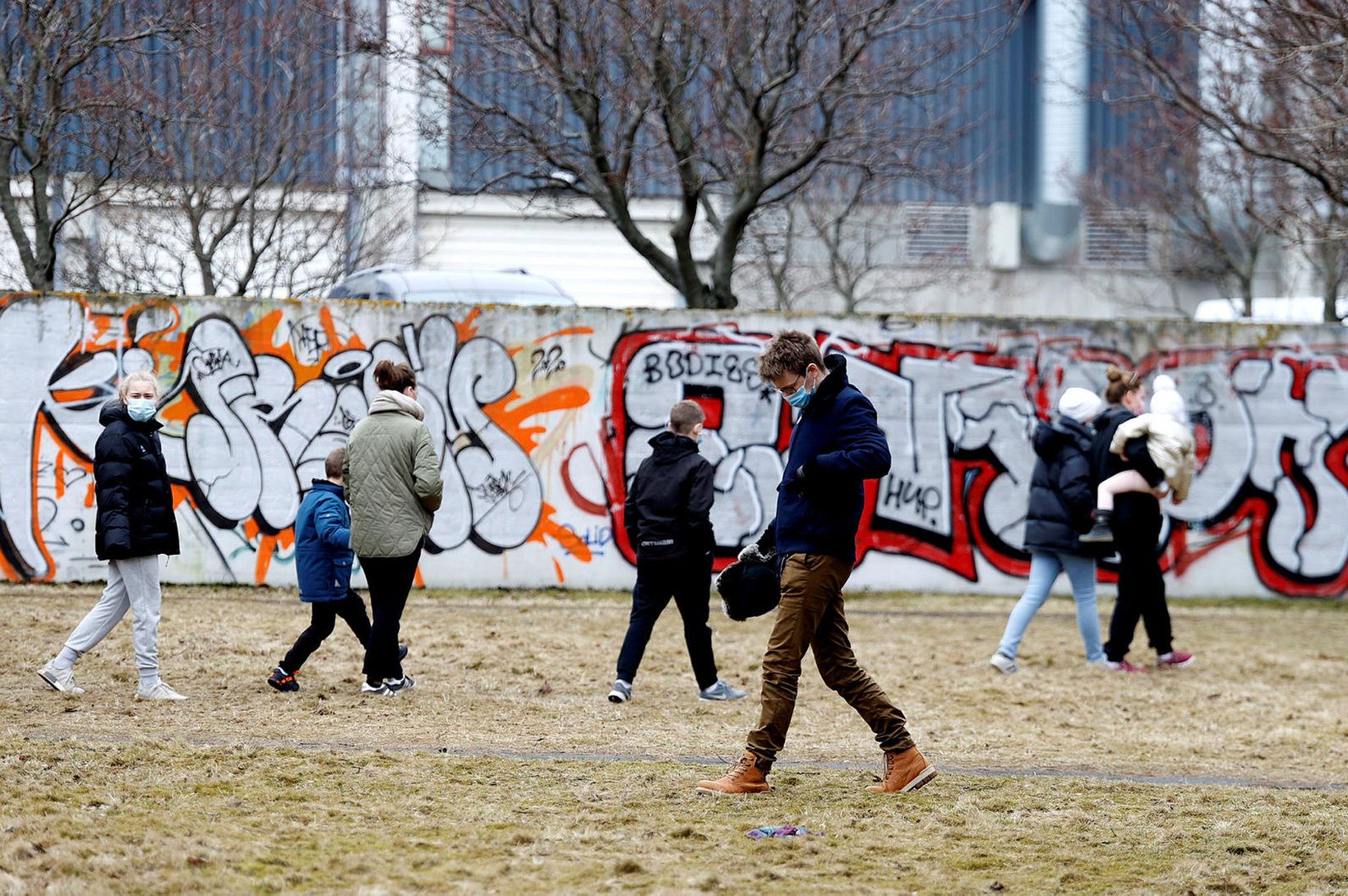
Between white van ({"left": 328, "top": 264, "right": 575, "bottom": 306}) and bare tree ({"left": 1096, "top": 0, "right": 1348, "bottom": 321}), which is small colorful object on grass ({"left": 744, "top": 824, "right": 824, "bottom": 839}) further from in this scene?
white van ({"left": 328, "top": 264, "right": 575, "bottom": 306})

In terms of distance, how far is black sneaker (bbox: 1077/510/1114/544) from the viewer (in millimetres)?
10281

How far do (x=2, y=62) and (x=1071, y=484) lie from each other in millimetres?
8445

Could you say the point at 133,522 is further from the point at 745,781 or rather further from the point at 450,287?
the point at 450,287

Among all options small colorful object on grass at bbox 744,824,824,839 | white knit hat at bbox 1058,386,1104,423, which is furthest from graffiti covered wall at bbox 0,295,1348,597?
small colorful object on grass at bbox 744,824,824,839

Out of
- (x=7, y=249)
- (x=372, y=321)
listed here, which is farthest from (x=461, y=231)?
(x=372, y=321)

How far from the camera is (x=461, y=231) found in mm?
26922

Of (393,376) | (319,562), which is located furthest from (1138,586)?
(319,562)

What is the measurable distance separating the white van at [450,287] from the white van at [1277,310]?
8559 mm

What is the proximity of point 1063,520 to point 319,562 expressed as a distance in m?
4.75

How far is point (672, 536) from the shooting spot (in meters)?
8.52

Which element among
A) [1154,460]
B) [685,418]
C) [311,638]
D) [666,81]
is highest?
[666,81]

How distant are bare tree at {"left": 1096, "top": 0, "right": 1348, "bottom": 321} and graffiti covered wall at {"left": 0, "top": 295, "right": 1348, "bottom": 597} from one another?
1962 millimetres

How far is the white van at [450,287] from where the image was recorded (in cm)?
1526

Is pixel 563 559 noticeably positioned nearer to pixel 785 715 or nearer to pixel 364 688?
pixel 364 688
